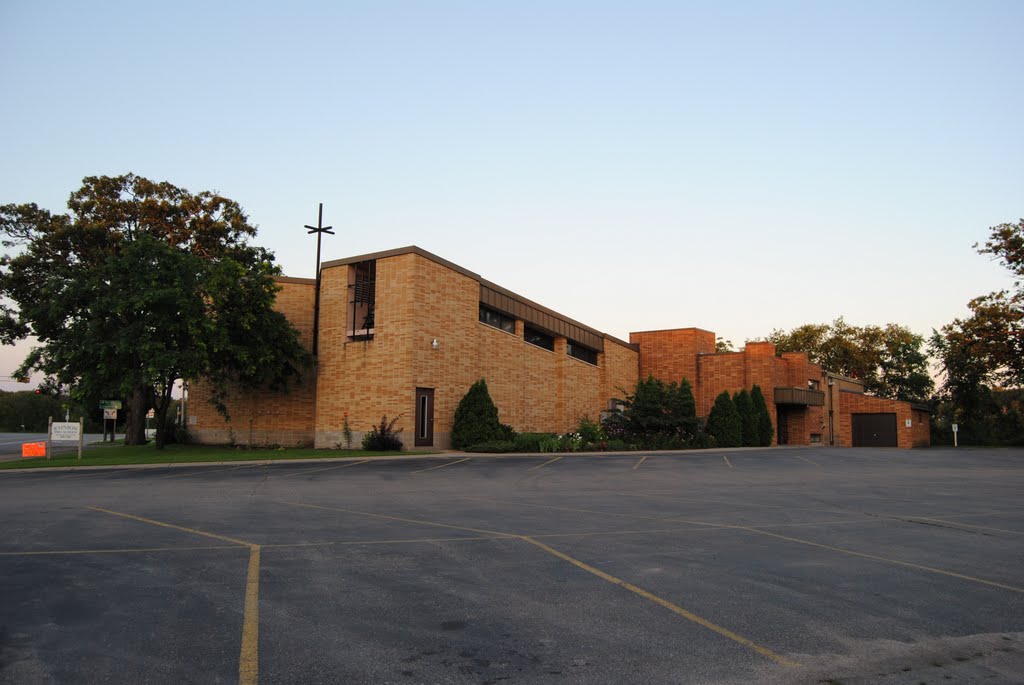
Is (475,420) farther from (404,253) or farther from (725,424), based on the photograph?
(725,424)

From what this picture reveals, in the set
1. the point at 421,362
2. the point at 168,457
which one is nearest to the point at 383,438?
the point at 421,362

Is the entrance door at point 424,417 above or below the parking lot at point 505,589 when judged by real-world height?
above

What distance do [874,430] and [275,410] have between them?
4197cm

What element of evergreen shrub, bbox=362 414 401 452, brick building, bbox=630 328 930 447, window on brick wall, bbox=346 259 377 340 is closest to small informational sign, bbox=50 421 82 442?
evergreen shrub, bbox=362 414 401 452

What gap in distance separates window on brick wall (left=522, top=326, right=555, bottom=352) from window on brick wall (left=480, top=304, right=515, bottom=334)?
3.54 feet

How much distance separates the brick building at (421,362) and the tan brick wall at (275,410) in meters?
0.05

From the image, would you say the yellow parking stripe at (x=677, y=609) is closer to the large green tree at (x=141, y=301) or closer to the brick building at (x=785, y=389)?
the large green tree at (x=141, y=301)

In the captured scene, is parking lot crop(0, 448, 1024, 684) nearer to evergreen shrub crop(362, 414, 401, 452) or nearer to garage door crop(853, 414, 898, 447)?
evergreen shrub crop(362, 414, 401, 452)

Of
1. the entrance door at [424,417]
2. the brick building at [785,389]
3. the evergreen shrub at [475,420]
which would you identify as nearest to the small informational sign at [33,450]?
the entrance door at [424,417]

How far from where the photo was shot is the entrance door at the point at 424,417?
2983 cm

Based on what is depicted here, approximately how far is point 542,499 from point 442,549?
5641 mm

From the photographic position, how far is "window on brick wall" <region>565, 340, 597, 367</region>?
41.3m

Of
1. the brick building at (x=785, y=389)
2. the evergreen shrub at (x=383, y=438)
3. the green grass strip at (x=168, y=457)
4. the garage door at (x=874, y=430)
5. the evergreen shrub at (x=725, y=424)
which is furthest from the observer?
the garage door at (x=874, y=430)

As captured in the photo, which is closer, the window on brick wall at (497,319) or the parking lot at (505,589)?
the parking lot at (505,589)
